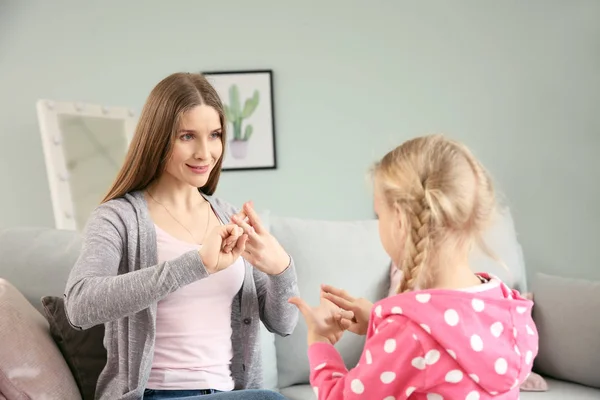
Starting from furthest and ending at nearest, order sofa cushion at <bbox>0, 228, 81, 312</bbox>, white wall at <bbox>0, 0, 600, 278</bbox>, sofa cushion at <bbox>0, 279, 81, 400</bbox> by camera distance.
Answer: white wall at <bbox>0, 0, 600, 278</bbox> → sofa cushion at <bbox>0, 228, 81, 312</bbox> → sofa cushion at <bbox>0, 279, 81, 400</bbox>

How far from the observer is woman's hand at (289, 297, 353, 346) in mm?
1255

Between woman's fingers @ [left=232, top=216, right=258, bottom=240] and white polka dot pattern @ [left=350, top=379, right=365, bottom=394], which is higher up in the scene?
woman's fingers @ [left=232, top=216, right=258, bottom=240]

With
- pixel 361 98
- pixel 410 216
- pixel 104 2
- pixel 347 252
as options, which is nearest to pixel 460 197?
pixel 410 216

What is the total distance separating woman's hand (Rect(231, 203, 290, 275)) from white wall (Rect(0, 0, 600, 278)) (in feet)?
5.73

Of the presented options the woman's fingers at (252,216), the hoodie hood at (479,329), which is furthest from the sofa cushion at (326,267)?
the hoodie hood at (479,329)

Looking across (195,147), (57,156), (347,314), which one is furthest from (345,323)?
(57,156)

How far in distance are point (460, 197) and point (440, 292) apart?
16cm

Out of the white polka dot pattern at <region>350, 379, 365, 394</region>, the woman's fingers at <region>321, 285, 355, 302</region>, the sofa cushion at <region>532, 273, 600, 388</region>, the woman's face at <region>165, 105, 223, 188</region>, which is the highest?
the woman's face at <region>165, 105, 223, 188</region>

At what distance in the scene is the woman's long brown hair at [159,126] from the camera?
1.46 m

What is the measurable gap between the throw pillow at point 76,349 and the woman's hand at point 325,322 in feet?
2.44

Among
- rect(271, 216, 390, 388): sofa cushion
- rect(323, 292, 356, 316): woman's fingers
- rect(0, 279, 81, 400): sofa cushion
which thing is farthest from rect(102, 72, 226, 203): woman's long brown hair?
rect(271, 216, 390, 388): sofa cushion

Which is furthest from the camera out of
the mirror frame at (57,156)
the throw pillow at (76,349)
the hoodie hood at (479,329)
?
the mirror frame at (57,156)

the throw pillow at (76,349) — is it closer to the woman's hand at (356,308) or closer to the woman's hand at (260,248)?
the woman's hand at (260,248)

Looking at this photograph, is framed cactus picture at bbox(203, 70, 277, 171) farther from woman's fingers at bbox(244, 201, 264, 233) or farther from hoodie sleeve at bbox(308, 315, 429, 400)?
hoodie sleeve at bbox(308, 315, 429, 400)
